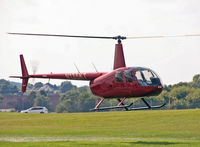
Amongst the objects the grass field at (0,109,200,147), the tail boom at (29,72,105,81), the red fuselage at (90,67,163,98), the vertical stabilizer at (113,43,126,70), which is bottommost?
the grass field at (0,109,200,147)

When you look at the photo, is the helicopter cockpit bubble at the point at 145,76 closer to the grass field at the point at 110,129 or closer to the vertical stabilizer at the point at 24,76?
the vertical stabilizer at the point at 24,76

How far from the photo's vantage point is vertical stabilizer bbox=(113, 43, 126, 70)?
143 feet

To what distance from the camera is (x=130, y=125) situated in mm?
98250

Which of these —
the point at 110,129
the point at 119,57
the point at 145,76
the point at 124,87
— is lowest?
the point at 110,129

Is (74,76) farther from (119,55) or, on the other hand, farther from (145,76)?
(145,76)

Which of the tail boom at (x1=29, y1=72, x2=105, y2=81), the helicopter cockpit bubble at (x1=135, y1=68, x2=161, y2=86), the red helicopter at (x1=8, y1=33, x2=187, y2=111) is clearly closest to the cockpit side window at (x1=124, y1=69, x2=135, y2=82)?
the red helicopter at (x1=8, y1=33, x2=187, y2=111)

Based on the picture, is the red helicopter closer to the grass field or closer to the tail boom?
the tail boom

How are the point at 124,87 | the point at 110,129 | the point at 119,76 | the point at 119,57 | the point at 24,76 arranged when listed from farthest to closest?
the point at 110,129 < the point at 24,76 < the point at 119,57 < the point at 119,76 < the point at 124,87

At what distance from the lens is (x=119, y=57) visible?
144 ft

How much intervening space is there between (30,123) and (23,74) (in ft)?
207

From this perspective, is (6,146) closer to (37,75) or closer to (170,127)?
(37,75)

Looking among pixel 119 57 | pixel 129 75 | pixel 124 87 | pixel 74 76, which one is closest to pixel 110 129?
pixel 74 76

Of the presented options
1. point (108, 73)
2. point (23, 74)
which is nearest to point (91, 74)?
point (108, 73)

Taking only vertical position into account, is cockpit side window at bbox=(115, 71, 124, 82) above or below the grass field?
above
